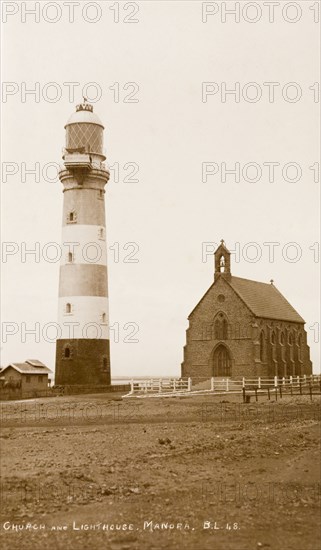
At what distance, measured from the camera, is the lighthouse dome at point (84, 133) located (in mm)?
40375

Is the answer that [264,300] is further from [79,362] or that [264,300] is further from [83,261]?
[79,362]

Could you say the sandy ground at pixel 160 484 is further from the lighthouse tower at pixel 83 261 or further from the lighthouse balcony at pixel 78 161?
the lighthouse balcony at pixel 78 161

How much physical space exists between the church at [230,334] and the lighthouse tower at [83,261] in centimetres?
1143

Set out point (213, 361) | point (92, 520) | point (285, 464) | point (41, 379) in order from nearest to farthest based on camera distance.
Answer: point (92, 520) → point (285, 464) → point (41, 379) → point (213, 361)

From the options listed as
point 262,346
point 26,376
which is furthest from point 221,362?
point 26,376

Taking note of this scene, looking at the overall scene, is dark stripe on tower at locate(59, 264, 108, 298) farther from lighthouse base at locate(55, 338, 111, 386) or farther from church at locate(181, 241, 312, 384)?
church at locate(181, 241, 312, 384)

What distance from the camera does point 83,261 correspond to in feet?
130

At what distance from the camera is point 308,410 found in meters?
26.7

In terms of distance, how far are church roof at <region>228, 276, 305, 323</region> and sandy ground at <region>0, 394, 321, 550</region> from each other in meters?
28.1

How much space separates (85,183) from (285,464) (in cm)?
2685

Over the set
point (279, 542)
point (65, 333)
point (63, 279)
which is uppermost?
point (63, 279)

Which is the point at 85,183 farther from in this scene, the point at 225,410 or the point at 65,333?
the point at 225,410

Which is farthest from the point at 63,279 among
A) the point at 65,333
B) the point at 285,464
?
the point at 285,464

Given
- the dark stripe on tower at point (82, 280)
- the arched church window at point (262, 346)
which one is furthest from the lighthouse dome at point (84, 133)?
the arched church window at point (262, 346)
